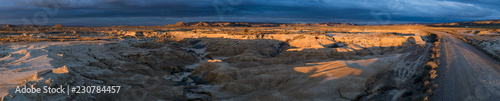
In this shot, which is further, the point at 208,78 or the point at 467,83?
→ the point at 208,78

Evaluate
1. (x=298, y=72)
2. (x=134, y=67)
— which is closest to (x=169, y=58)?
(x=134, y=67)

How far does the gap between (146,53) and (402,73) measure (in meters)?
29.5

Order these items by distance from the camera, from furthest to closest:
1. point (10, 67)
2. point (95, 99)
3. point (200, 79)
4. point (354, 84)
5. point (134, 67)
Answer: point (134, 67), point (200, 79), point (10, 67), point (354, 84), point (95, 99)

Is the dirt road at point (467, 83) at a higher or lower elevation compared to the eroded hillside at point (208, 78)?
higher

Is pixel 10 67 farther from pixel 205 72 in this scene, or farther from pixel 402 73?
pixel 402 73

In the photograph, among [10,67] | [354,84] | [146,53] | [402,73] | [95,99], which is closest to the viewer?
[95,99]

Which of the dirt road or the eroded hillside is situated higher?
the dirt road

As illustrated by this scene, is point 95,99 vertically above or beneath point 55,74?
beneath

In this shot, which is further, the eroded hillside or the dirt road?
the eroded hillside

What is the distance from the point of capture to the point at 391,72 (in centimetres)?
2069

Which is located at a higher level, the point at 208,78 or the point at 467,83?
the point at 467,83

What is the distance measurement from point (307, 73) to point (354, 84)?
5.39m

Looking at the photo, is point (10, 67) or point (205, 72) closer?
point (10, 67)

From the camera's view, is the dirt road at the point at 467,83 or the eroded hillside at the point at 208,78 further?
the eroded hillside at the point at 208,78
